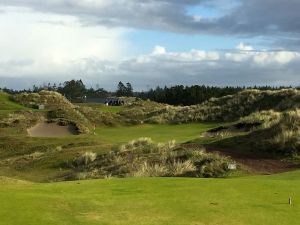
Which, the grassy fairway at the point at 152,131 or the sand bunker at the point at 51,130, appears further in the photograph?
the sand bunker at the point at 51,130

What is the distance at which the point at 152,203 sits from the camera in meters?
11.7

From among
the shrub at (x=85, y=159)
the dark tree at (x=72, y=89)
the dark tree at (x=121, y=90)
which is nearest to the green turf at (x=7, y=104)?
the shrub at (x=85, y=159)

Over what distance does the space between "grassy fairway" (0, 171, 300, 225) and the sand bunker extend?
33871mm

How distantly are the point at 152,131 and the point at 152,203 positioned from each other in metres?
37.9

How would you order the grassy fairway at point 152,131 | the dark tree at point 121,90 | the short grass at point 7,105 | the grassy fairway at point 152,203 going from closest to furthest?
the grassy fairway at point 152,203 < the grassy fairway at point 152,131 < the short grass at point 7,105 < the dark tree at point 121,90

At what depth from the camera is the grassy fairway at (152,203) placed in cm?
1000

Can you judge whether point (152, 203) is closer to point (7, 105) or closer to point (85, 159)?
point (85, 159)

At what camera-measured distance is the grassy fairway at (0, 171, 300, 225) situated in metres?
10.0

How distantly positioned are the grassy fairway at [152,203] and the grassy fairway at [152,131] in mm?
28008

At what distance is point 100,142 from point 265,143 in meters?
12.7

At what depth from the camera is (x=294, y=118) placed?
31.2 metres

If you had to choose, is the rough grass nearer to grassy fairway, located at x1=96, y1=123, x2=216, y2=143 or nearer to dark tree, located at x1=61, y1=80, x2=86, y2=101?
grassy fairway, located at x1=96, y1=123, x2=216, y2=143

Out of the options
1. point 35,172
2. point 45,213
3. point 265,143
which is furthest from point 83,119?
point 45,213

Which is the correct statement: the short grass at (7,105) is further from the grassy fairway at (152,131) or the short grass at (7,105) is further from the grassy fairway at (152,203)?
the grassy fairway at (152,203)
